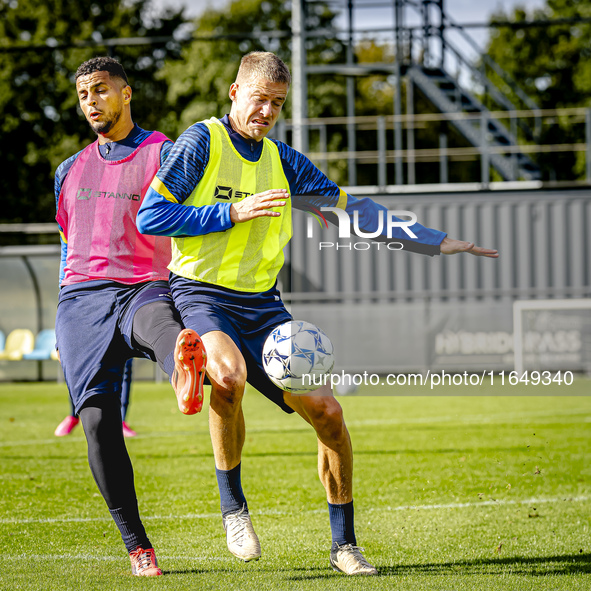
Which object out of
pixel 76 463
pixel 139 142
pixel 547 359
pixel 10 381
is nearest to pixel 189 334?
pixel 139 142

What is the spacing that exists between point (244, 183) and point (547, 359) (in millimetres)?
11718

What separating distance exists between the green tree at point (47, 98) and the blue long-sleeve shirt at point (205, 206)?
26.2 metres

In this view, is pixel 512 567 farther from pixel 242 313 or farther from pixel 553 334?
pixel 553 334

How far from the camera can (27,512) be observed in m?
5.49

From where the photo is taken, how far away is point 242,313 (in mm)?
3941

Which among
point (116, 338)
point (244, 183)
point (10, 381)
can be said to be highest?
point (244, 183)

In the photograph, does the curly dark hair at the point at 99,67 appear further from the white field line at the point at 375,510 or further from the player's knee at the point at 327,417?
the white field line at the point at 375,510

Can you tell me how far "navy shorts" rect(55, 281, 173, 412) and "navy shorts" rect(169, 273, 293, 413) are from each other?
0.51 feet

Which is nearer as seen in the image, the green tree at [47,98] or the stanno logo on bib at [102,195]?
the stanno logo on bib at [102,195]

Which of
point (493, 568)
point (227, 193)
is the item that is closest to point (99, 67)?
point (227, 193)

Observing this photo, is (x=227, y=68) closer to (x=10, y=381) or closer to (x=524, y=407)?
(x=10, y=381)

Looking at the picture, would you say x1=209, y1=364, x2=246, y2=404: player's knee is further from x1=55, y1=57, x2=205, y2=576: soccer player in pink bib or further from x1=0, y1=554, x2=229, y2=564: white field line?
x1=0, y1=554, x2=229, y2=564: white field line

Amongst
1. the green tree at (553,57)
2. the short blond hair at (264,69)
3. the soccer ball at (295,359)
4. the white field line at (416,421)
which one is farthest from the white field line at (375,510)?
the green tree at (553,57)

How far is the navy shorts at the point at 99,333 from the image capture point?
13.2 feet
